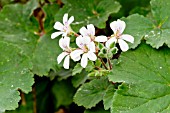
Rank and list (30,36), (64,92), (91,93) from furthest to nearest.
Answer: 1. (64,92)
2. (30,36)
3. (91,93)

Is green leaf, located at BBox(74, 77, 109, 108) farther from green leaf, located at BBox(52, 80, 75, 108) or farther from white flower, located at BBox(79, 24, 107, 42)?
green leaf, located at BBox(52, 80, 75, 108)

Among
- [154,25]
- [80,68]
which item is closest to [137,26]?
[154,25]

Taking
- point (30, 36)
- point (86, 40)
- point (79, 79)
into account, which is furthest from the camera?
point (30, 36)

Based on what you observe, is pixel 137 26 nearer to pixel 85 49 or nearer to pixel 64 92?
pixel 85 49

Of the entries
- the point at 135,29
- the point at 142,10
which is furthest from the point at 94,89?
the point at 142,10

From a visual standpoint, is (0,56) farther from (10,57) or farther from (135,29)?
(135,29)

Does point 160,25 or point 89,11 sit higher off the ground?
point 89,11

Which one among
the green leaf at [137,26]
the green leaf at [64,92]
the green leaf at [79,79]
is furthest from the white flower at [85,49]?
the green leaf at [64,92]
